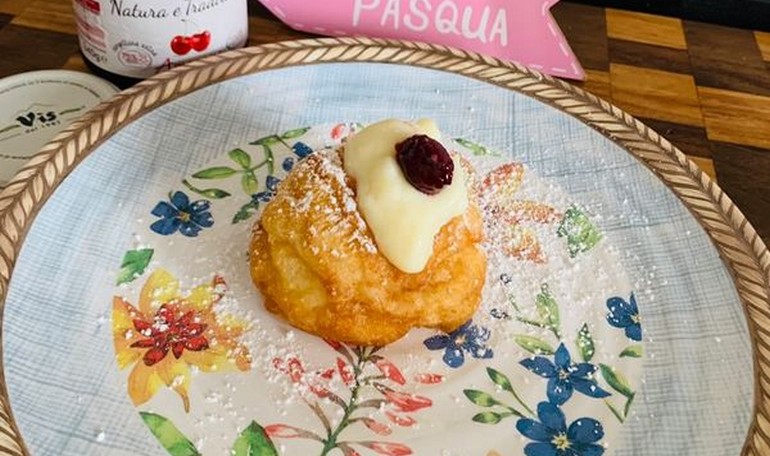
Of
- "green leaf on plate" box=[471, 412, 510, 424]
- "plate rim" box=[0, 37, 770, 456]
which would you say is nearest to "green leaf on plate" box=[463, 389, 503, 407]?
"green leaf on plate" box=[471, 412, 510, 424]

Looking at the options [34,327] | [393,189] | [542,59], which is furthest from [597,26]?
[34,327]

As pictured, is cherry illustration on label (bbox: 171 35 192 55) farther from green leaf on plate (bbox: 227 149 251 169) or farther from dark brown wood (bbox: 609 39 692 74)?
dark brown wood (bbox: 609 39 692 74)

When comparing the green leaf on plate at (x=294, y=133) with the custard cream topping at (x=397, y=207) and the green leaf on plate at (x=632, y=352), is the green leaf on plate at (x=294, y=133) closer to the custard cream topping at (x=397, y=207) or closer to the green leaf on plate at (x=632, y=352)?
the custard cream topping at (x=397, y=207)

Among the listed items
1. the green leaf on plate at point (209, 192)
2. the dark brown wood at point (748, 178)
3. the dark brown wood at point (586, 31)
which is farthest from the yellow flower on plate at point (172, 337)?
the dark brown wood at point (586, 31)

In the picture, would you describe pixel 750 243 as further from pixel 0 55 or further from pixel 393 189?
pixel 0 55

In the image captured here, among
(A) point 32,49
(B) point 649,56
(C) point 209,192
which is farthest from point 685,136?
(A) point 32,49

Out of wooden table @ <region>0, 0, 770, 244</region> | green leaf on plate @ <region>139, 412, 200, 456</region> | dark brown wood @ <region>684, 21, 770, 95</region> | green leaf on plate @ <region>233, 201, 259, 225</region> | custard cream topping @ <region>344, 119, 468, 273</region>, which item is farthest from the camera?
dark brown wood @ <region>684, 21, 770, 95</region>

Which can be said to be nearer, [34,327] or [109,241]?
[34,327]
